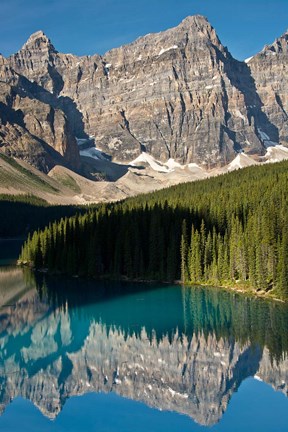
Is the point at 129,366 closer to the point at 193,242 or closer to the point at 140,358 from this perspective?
the point at 140,358

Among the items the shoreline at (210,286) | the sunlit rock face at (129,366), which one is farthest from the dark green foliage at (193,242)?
the sunlit rock face at (129,366)

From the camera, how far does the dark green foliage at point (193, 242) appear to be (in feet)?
335

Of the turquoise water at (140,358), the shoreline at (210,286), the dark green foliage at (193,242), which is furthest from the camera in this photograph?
the dark green foliage at (193,242)

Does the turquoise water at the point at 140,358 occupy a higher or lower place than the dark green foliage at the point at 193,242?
lower

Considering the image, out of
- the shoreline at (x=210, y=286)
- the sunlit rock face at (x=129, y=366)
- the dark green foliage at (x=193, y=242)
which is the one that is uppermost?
the dark green foliage at (x=193, y=242)

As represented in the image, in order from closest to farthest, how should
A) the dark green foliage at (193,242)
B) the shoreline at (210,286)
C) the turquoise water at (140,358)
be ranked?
the turquoise water at (140,358)
the shoreline at (210,286)
the dark green foliage at (193,242)

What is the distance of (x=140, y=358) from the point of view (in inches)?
2628

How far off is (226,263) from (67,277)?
3509 centimetres

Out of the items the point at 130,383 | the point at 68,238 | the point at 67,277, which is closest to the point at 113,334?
the point at 130,383

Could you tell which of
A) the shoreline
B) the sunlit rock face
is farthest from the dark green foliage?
the sunlit rock face

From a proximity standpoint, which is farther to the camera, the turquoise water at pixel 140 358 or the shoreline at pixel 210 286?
the shoreline at pixel 210 286

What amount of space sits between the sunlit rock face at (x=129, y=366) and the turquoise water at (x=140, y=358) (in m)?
0.10

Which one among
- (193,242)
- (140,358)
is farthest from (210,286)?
(140,358)

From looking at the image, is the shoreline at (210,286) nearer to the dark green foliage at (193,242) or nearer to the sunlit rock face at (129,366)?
the dark green foliage at (193,242)
